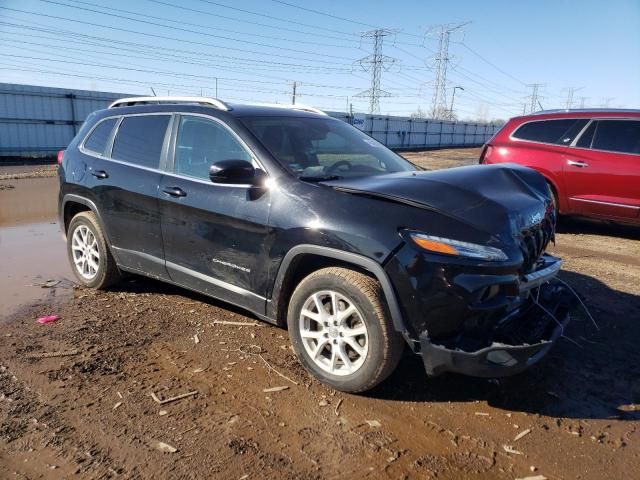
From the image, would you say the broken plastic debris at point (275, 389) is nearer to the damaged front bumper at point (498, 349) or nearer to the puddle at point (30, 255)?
the damaged front bumper at point (498, 349)

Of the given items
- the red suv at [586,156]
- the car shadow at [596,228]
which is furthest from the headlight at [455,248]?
the car shadow at [596,228]

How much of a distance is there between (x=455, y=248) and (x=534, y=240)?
2.60ft

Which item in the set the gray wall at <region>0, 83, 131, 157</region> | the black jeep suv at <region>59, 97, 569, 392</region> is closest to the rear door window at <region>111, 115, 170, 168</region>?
the black jeep suv at <region>59, 97, 569, 392</region>

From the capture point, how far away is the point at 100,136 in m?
5.06

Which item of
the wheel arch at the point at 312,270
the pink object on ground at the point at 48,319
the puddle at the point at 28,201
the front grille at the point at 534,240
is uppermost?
the front grille at the point at 534,240

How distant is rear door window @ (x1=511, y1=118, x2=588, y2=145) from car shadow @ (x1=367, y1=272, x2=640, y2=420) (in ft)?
14.7

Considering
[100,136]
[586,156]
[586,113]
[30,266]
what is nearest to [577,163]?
[586,156]

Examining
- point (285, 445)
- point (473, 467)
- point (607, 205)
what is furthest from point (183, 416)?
point (607, 205)

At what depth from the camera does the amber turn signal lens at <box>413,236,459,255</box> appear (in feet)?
9.36

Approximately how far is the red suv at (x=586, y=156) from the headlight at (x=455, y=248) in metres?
5.35

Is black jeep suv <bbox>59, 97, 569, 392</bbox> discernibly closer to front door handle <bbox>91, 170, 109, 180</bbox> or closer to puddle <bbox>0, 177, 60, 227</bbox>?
front door handle <bbox>91, 170, 109, 180</bbox>

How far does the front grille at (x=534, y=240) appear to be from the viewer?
3.14m

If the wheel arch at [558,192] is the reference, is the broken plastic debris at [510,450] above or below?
below

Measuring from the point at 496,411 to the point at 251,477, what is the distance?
1511mm
